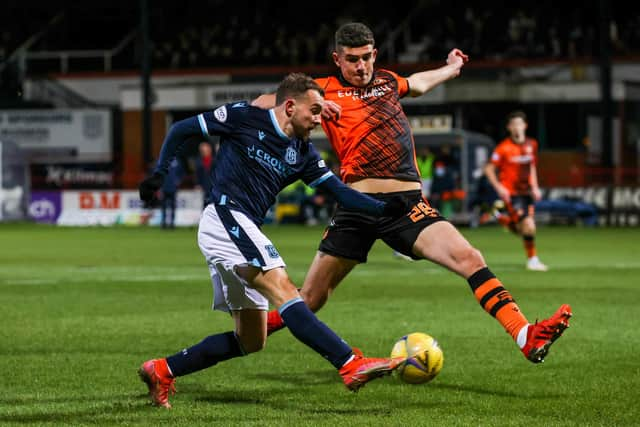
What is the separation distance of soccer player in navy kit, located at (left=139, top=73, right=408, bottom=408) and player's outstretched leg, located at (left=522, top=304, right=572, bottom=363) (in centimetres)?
121

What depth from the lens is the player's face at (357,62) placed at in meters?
8.31

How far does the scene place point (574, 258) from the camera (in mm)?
21047

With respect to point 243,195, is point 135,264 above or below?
below

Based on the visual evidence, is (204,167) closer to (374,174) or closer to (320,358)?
(320,358)

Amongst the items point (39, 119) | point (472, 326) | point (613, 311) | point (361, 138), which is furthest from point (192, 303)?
point (39, 119)

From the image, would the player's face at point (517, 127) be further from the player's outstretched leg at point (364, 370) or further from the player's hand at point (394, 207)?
the player's outstretched leg at point (364, 370)

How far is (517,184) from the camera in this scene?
62.6ft

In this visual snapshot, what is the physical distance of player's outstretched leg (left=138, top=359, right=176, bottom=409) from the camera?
730 cm

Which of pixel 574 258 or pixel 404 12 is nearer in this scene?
pixel 574 258

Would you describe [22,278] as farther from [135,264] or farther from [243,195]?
[243,195]

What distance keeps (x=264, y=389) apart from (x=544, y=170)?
34.1 metres

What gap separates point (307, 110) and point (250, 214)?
66 cm

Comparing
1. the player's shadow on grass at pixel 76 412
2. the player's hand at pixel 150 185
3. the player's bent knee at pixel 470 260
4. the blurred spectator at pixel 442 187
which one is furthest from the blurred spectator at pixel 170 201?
the player's hand at pixel 150 185

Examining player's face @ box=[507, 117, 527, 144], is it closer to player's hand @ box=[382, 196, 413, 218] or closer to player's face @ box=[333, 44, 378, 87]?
player's face @ box=[333, 44, 378, 87]
